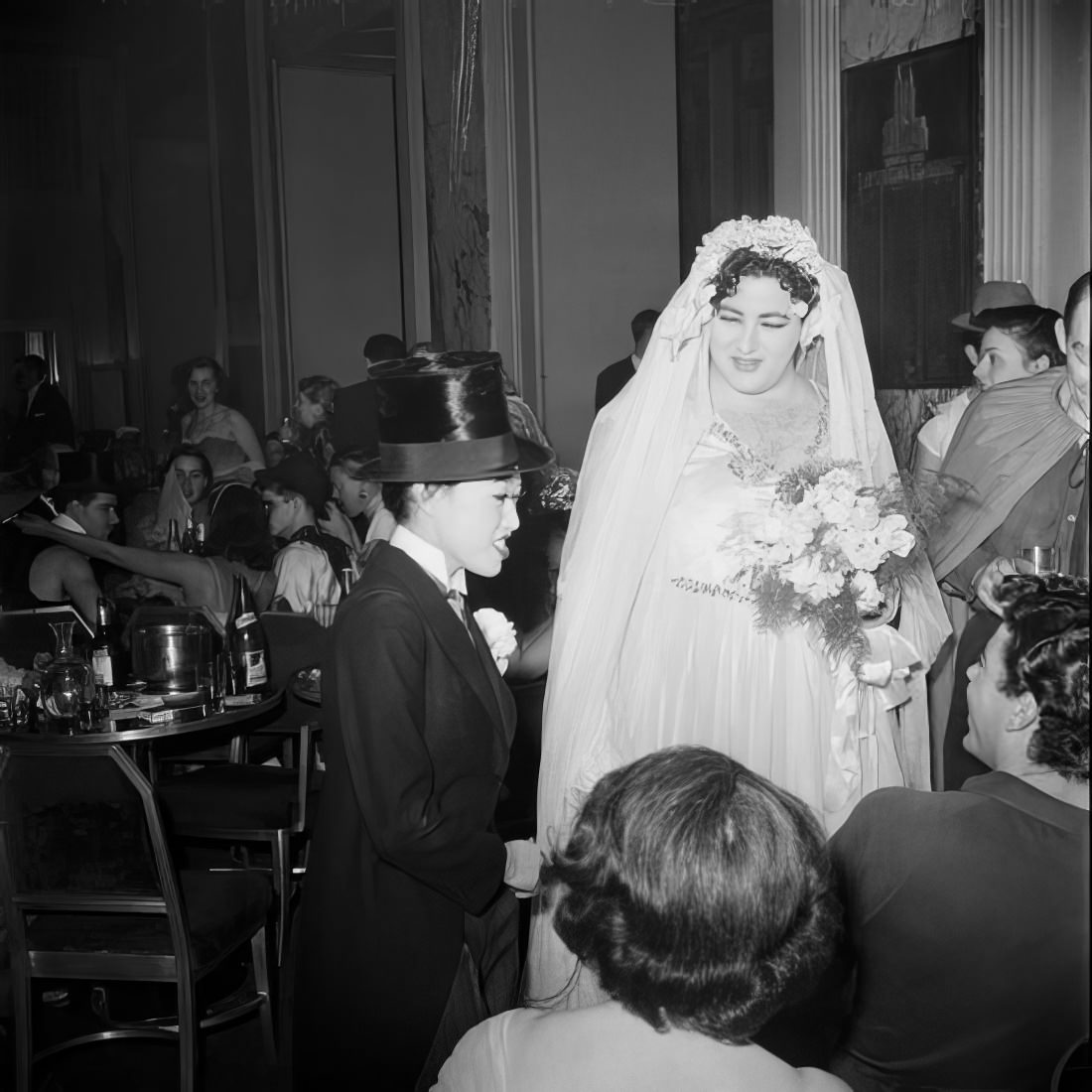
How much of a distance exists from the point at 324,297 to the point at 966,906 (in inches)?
369

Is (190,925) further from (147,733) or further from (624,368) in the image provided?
(624,368)

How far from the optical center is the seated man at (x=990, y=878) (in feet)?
5.18

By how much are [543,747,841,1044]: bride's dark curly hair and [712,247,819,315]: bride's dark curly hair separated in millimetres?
1546

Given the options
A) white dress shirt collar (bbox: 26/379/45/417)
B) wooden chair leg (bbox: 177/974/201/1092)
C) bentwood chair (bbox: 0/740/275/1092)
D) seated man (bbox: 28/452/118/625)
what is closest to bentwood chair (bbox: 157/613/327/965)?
bentwood chair (bbox: 0/740/275/1092)

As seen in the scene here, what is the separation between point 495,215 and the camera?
7008mm

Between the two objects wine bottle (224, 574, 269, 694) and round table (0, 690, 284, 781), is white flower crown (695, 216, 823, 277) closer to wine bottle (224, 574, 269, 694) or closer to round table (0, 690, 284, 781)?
round table (0, 690, 284, 781)

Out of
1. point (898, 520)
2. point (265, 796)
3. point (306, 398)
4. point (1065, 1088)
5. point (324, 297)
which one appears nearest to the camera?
point (1065, 1088)

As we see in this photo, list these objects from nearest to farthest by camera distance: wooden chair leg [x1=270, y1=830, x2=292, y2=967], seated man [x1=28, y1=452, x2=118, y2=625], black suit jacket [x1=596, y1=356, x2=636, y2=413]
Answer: wooden chair leg [x1=270, y1=830, x2=292, y2=967], seated man [x1=28, y1=452, x2=118, y2=625], black suit jacket [x1=596, y1=356, x2=636, y2=413]

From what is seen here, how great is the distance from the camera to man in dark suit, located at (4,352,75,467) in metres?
8.45

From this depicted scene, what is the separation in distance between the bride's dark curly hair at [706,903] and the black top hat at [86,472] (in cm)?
506

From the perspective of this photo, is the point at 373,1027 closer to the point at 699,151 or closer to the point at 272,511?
the point at 272,511

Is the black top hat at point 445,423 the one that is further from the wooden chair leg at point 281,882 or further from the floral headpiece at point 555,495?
the floral headpiece at point 555,495

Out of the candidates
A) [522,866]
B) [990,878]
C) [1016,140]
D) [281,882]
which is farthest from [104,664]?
[1016,140]

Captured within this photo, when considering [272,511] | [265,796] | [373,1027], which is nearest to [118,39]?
[272,511]
